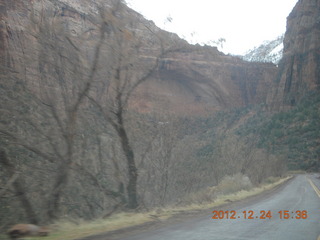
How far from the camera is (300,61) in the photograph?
316 feet

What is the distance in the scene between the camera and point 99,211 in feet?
44.6

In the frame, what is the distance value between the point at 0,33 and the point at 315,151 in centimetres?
6311

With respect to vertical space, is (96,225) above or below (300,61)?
below

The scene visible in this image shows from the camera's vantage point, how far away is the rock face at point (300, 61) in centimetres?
8835

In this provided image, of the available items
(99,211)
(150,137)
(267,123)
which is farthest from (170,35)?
(267,123)

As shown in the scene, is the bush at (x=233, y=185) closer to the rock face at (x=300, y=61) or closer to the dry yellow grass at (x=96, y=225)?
the dry yellow grass at (x=96, y=225)

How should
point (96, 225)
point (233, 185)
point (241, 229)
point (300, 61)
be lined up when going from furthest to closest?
point (300, 61)
point (233, 185)
point (241, 229)
point (96, 225)

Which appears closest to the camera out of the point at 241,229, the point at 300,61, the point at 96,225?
the point at 96,225

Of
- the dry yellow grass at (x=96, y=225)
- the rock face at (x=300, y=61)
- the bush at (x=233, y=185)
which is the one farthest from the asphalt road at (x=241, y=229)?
the rock face at (x=300, y=61)

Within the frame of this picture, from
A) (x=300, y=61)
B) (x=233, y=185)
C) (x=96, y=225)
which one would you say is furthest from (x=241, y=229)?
(x=300, y=61)

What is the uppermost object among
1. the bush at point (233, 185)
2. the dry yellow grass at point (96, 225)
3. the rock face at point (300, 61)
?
the rock face at point (300, 61)

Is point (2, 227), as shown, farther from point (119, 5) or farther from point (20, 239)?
point (119, 5)

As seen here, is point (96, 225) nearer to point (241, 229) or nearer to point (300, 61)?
point (241, 229)

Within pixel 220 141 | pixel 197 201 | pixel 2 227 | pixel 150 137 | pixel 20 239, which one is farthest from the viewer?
pixel 220 141
